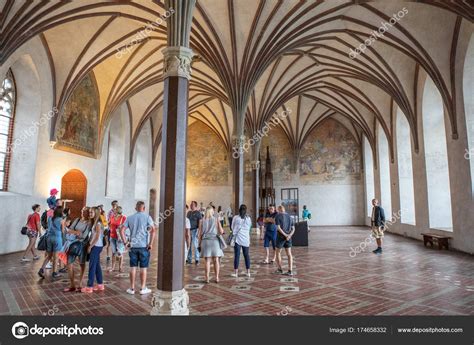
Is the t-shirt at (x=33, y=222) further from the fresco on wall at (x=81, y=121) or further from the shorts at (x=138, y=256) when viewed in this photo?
the fresco on wall at (x=81, y=121)

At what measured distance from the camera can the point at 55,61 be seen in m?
12.9

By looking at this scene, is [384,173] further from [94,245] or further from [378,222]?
[94,245]

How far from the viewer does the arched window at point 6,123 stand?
11.0m

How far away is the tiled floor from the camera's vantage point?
4.78 metres

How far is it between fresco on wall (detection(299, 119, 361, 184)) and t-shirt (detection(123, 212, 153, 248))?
67.5 feet

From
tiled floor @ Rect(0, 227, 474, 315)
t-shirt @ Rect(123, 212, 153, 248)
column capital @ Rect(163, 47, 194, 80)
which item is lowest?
tiled floor @ Rect(0, 227, 474, 315)

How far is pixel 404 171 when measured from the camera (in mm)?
17109

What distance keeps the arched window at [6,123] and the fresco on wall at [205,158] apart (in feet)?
49.2

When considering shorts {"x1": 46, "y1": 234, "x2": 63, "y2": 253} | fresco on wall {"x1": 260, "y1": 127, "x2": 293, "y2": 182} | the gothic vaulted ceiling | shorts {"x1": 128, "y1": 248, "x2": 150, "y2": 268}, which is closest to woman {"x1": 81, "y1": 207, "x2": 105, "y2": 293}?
shorts {"x1": 128, "y1": 248, "x2": 150, "y2": 268}

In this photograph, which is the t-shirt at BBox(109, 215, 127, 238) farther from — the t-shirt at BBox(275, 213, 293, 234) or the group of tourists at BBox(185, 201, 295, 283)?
the t-shirt at BBox(275, 213, 293, 234)

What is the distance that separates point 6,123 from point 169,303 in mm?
10834

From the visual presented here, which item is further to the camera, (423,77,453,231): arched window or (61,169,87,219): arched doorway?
(61,169,87,219): arched doorway
